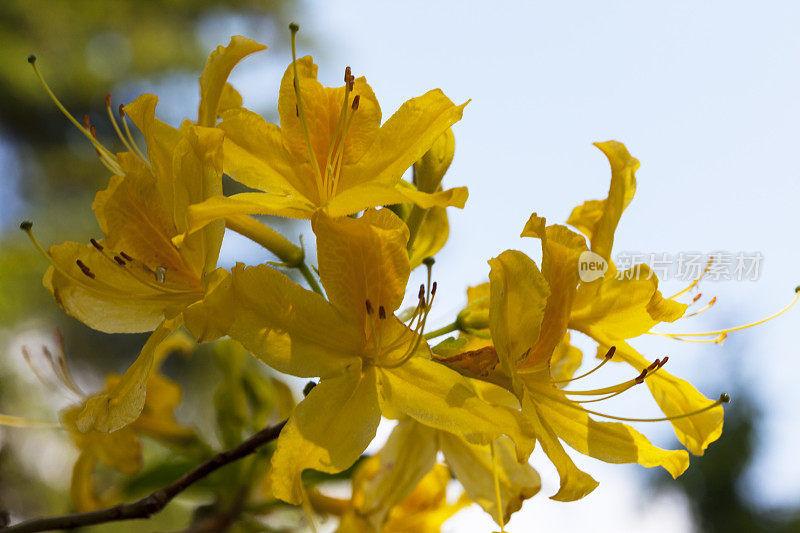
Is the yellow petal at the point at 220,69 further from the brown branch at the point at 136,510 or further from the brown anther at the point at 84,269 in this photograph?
the brown branch at the point at 136,510

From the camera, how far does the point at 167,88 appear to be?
1055cm

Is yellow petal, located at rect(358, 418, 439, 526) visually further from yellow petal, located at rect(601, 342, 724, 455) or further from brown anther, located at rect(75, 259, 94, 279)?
brown anther, located at rect(75, 259, 94, 279)

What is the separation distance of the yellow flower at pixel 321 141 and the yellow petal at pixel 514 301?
0.62 ft

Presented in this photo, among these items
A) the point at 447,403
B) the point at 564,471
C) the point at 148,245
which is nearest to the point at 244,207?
the point at 148,245

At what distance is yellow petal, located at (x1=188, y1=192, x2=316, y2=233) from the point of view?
1018mm

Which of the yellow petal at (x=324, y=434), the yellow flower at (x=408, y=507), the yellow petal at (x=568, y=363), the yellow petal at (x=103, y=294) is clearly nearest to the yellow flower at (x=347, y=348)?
the yellow petal at (x=324, y=434)

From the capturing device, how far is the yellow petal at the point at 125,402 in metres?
1.17

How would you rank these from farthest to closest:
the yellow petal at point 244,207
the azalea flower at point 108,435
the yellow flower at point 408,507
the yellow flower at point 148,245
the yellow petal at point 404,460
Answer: the azalea flower at point 108,435, the yellow flower at point 408,507, the yellow petal at point 404,460, the yellow flower at point 148,245, the yellow petal at point 244,207

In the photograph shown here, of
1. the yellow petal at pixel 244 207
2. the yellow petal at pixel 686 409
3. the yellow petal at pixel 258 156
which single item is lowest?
the yellow petal at pixel 686 409

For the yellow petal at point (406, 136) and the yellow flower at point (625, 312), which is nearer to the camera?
the yellow petal at point (406, 136)

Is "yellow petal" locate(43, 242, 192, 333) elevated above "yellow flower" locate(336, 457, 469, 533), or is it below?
above

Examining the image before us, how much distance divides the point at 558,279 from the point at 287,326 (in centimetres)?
45

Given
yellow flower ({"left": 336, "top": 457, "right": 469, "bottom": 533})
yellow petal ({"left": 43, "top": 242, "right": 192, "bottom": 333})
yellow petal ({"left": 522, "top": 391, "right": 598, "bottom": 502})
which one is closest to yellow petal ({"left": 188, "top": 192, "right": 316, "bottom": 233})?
yellow petal ({"left": 43, "top": 242, "right": 192, "bottom": 333})

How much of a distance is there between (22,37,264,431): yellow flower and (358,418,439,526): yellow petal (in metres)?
0.62
